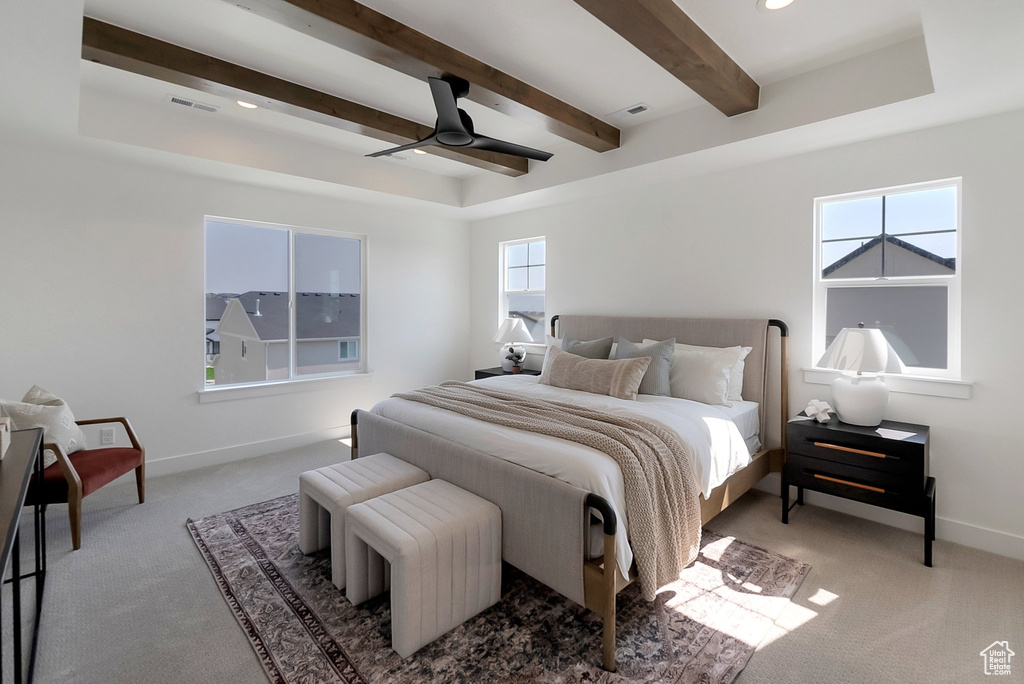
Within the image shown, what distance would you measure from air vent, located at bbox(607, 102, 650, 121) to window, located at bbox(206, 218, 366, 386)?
9.26 feet

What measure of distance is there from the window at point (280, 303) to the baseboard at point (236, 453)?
0.57 meters

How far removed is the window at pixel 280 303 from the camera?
4340 millimetres

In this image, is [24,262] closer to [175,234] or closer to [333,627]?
[175,234]

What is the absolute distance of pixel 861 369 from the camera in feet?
9.17

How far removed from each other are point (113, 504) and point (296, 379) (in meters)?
1.70

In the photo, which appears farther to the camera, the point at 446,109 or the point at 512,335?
the point at 512,335

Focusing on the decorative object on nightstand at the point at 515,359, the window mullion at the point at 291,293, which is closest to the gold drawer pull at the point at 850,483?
the decorative object on nightstand at the point at 515,359

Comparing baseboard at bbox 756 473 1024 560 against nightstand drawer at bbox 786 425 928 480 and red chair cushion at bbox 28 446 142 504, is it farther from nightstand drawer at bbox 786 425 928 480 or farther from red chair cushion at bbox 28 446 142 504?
red chair cushion at bbox 28 446 142 504

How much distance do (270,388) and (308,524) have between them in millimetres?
2226

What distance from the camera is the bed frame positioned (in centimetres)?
196

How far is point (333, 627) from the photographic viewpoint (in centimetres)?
212

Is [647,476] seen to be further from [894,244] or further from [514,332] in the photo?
[514,332]
